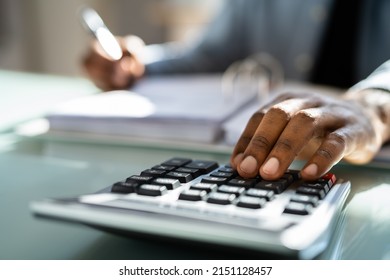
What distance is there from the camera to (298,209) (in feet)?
1.13

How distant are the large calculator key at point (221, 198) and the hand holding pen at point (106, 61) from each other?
646 mm

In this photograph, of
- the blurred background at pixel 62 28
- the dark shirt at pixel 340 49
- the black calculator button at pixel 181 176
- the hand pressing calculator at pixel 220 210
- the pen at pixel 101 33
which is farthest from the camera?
the blurred background at pixel 62 28

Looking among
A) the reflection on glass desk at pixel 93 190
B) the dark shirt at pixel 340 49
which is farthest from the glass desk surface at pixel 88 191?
the dark shirt at pixel 340 49

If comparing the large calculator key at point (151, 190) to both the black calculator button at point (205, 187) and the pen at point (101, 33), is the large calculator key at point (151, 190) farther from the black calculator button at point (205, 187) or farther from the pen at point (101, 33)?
the pen at point (101, 33)

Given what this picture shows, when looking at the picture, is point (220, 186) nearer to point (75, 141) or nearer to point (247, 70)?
point (75, 141)

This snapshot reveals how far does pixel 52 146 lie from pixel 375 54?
35.5 inches

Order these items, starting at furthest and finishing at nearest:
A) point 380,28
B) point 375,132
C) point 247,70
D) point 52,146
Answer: point 380,28 < point 247,70 < point 52,146 < point 375,132

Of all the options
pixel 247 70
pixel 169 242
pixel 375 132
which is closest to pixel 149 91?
pixel 247 70

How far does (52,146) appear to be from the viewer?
2.21 feet

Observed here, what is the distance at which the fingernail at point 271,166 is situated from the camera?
419 mm

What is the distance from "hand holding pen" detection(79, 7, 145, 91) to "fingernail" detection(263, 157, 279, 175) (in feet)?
1.97

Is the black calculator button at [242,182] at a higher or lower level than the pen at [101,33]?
lower
